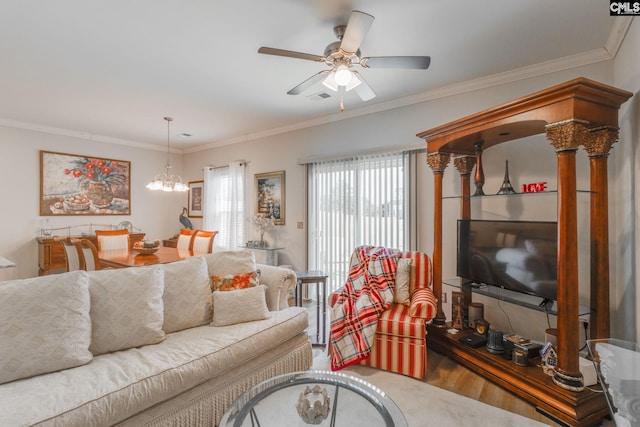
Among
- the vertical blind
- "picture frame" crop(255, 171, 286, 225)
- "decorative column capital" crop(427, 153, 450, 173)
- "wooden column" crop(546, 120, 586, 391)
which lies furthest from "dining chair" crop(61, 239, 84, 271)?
"wooden column" crop(546, 120, 586, 391)

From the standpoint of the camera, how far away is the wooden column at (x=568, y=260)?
1877mm

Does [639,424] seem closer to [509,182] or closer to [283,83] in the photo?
[509,182]

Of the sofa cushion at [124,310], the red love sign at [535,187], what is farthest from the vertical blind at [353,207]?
the sofa cushion at [124,310]

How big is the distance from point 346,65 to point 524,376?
246 centimetres

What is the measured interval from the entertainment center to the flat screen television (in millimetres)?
289

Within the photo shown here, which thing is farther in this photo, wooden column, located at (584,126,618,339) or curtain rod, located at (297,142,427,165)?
curtain rod, located at (297,142,427,165)

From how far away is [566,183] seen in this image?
6.23 ft

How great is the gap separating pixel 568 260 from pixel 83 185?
21.5 feet

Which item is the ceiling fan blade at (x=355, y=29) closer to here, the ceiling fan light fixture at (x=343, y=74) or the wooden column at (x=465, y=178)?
the ceiling fan light fixture at (x=343, y=74)

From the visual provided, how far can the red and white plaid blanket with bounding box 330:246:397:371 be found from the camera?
8.02 feet

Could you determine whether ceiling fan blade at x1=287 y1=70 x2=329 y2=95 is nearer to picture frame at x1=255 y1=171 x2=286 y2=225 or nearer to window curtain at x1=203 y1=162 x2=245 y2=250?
picture frame at x1=255 y1=171 x2=286 y2=225

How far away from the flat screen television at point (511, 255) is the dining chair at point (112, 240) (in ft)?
14.2

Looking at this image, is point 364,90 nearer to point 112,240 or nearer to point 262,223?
point 262,223

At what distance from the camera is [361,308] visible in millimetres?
2533
